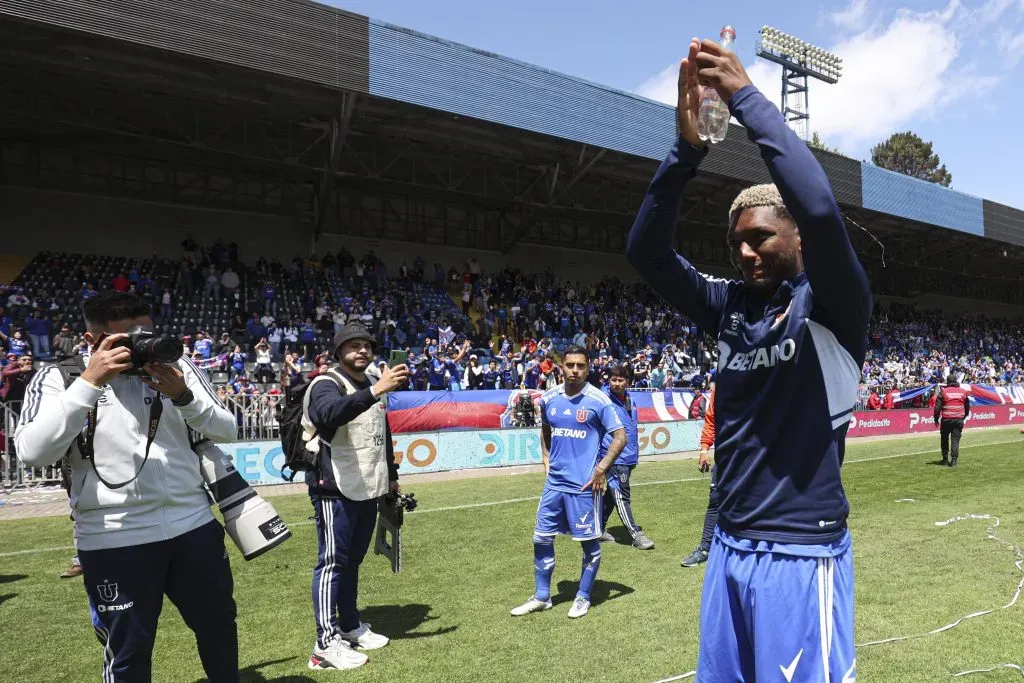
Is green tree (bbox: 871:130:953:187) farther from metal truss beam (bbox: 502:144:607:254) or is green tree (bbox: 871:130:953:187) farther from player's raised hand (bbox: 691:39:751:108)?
player's raised hand (bbox: 691:39:751:108)

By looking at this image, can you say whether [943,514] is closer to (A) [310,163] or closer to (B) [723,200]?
(A) [310,163]

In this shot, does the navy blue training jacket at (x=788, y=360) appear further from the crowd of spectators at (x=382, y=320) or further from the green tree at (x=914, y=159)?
the green tree at (x=914, y=159)

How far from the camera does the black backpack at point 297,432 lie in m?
4.80

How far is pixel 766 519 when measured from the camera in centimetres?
208

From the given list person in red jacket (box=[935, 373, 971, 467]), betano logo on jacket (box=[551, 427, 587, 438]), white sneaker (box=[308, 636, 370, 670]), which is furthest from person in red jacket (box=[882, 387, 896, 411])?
white sneaker (box=[308, 636, 370, 670])

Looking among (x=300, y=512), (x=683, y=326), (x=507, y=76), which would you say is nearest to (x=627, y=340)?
(x=683, y=326)

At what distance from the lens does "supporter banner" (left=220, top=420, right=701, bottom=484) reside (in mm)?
12945

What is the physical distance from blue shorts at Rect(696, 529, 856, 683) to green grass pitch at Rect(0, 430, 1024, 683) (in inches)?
99.3

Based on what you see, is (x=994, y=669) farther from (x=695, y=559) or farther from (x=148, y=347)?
(x=148, y=347)

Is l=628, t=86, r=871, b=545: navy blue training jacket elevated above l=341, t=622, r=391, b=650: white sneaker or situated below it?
above

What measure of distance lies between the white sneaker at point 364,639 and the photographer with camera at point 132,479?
1738 millimetres

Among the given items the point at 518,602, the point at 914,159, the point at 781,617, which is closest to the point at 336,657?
the point at 518,602

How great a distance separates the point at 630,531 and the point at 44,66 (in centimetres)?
1905

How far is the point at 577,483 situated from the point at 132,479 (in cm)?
352
